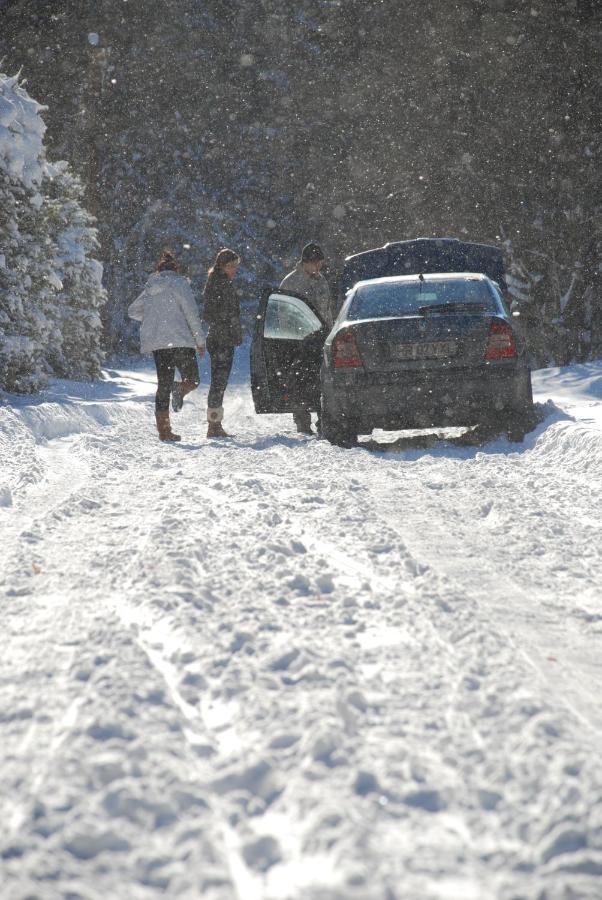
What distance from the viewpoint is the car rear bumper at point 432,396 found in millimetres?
7871

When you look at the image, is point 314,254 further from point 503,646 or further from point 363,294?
point 503,646

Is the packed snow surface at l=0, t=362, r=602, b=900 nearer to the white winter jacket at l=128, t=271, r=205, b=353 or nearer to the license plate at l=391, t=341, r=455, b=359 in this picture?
the license plate at l=391, t=341, r=455, b=359

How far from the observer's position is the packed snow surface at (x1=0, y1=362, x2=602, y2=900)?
1.90 meters

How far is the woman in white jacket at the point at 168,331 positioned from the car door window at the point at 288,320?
71cm

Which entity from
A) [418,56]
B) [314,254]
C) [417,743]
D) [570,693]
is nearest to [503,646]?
[570,693]

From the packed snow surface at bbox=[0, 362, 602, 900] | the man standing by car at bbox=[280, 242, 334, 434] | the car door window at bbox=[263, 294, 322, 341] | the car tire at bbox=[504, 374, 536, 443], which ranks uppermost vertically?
the man standing by car at bbox=[280, 242, 334, 434]

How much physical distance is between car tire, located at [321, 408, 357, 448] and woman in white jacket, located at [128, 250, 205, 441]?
6.36ft

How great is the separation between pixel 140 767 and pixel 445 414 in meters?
5.94

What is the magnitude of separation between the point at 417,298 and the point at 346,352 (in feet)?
2.95

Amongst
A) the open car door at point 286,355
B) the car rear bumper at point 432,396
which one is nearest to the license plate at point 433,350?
the car rear bumper at point 432,396

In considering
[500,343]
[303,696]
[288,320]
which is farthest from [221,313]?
[303,696]

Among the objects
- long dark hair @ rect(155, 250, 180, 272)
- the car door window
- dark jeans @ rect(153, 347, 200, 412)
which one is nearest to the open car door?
the car door window

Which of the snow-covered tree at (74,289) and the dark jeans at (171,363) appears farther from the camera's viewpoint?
the snow-covered tree at (74,289)

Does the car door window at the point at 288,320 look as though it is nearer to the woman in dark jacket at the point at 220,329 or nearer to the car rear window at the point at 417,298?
the woman in dark jacket at the point at 220,329
